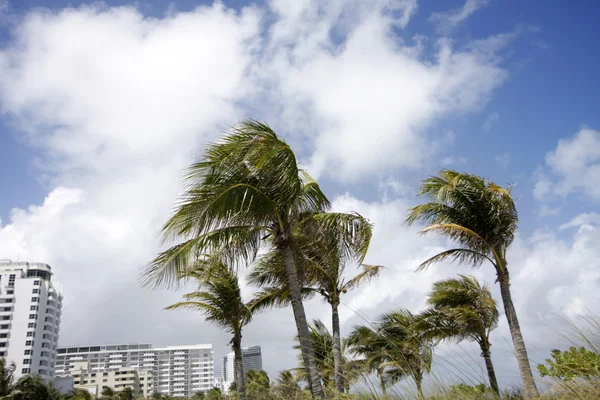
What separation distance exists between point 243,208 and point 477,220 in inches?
284

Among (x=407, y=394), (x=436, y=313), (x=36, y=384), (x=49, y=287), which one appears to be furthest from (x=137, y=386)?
(x=407, y=394)

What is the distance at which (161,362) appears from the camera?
18588 cm

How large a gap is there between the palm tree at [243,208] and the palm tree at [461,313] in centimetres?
1006

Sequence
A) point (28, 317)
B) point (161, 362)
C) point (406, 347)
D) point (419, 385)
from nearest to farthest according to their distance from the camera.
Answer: point (419, 385) < point (406, 347) < point (28, 317) < point (161, 362)

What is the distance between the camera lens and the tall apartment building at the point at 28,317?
9488cm

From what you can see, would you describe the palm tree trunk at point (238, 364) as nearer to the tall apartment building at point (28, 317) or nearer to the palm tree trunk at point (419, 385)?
the palm tree trunk at point (419, 385)

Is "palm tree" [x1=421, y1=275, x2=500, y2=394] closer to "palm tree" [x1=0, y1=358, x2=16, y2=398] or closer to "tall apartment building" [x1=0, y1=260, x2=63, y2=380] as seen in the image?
"palm tree" [x1=0, y1=358, x2=16, y2=398]

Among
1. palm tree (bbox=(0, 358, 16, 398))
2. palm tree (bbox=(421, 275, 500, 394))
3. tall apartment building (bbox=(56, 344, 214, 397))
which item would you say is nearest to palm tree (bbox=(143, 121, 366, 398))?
palm tree (bbox=(421, 275, 500, 394))

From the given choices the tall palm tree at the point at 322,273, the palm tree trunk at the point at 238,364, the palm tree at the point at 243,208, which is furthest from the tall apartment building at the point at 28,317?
the palm tree at the point at 243,208

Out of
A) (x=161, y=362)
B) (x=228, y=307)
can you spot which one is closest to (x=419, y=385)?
(x=228, y=307)

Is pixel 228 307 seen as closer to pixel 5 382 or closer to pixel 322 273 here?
pixel 322 273

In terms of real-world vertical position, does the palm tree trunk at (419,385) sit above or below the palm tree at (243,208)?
below

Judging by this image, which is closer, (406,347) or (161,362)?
(406,347)

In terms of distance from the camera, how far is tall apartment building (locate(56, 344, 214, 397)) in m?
172
